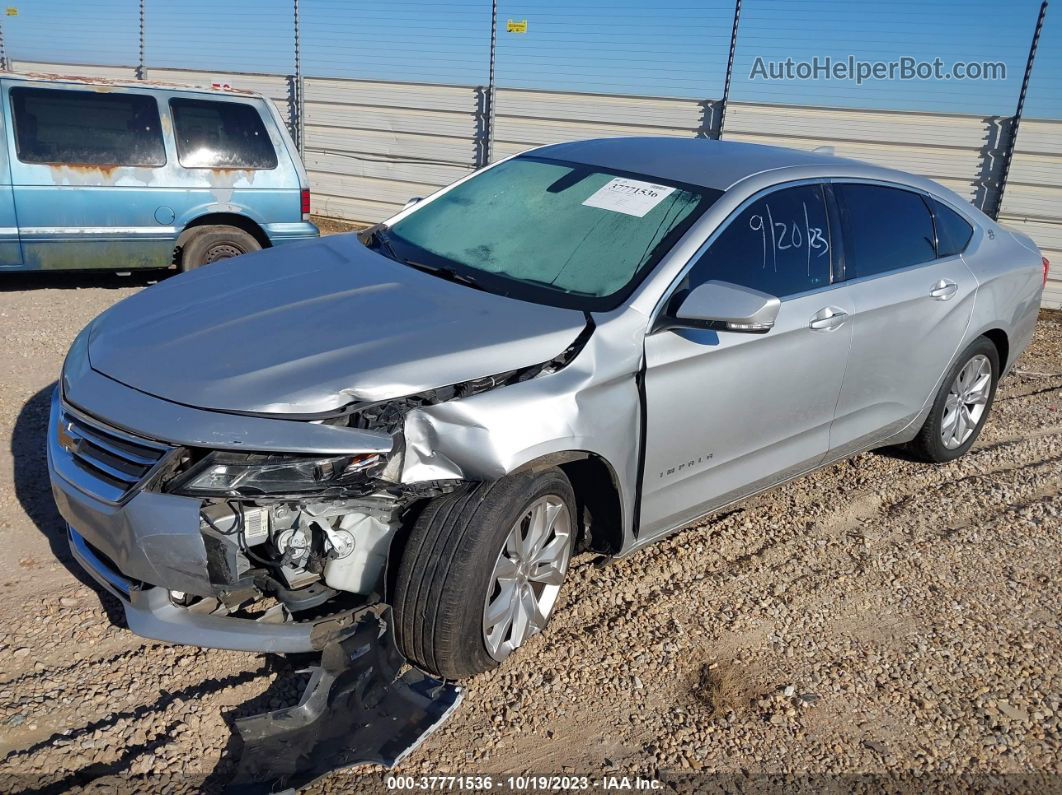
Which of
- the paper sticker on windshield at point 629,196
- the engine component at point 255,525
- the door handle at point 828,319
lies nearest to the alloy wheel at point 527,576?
the engine component at point 255,525

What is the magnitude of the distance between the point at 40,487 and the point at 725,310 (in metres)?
3.10

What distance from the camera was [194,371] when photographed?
2.70 metres

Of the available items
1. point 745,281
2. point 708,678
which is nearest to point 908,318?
point 745,281

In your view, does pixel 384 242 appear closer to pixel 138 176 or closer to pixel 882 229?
pixel 882 229

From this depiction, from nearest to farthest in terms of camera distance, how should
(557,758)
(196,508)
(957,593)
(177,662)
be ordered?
(196,508)
(557,758)
(177,662)
(957,593)

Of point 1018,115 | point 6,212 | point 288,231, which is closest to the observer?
point 6,212

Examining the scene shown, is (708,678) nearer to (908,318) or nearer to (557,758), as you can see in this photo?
(557,758)

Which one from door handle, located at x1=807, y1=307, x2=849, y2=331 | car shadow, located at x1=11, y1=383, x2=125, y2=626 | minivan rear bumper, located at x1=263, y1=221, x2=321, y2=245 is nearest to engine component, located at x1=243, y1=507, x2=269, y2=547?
car shadow, located at x1=11, y1=383, x2=125, y2=626

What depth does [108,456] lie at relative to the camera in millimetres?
2682

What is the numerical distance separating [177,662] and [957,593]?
3076 mm

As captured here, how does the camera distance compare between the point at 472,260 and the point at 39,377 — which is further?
the point at 39,377

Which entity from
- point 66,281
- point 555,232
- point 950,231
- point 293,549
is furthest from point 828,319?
point 66,281

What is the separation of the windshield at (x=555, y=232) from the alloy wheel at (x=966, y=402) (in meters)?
2.28

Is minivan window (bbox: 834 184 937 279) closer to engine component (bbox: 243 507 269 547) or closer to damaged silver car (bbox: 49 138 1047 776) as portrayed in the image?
damaged silver car (bbox: 49 138 1047 776)
